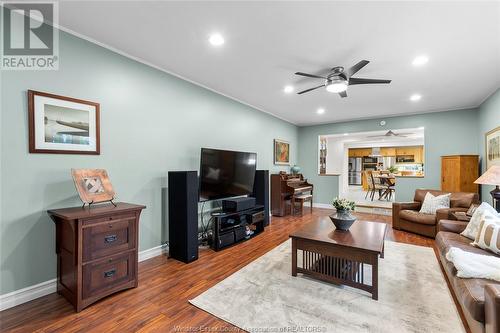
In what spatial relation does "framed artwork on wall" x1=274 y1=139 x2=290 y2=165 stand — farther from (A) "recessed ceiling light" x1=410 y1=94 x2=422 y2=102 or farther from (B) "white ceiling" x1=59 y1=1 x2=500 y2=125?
(A) "recessed ceiling light" x1=410 y1=94 x2=422 y2=102

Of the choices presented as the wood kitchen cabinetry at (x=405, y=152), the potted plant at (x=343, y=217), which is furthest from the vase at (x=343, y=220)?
the wood kitchen cabinetry at (x=405, y=152)

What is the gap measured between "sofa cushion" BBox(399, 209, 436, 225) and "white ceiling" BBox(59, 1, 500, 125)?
2284 mm

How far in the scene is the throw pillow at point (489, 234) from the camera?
7.27 feet

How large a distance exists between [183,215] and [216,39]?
2.20 meters

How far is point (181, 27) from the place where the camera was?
2311mm

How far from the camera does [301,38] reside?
2475mm

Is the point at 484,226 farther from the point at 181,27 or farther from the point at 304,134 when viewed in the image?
the point at 304,134

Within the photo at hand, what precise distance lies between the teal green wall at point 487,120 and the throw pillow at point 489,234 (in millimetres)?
2521

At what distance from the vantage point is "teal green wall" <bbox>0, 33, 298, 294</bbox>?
6.81 ft

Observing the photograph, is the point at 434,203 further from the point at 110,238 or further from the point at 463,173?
the point at 110,238

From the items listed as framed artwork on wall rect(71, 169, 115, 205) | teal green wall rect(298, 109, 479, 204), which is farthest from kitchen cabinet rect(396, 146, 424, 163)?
framed artwork on wall rect(71, 169, 115, 205)

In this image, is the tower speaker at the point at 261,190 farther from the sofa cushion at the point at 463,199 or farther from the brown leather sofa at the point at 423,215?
the sofa cushion at the point at 463,199

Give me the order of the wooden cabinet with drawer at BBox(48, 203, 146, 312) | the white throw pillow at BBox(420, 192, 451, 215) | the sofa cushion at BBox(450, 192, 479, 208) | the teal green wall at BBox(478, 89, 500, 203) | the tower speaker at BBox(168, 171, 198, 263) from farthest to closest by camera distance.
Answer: the white throw pillow at BBox(420, 192, 451, 215) → the sofa cushion at BBox(450, 192, 479, 208) → the teal green wall at BBox(478, 89, 500, 203) → the tower speaker at BBox(168, 171, 198, 263) → the wooden cabinet with drawer at BBox(48, 203, 146, 312)

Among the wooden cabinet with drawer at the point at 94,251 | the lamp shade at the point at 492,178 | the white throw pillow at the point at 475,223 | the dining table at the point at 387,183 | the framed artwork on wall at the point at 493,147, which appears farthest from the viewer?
the dining table at the point at 387,183
